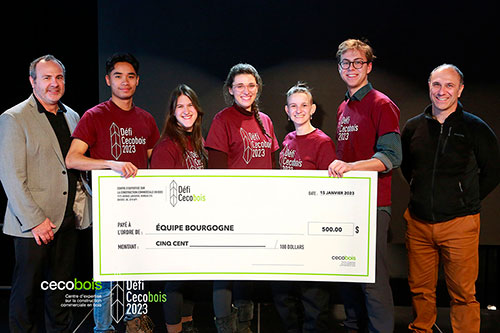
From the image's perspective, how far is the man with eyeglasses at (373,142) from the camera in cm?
236

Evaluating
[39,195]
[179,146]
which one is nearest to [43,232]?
[39,195]

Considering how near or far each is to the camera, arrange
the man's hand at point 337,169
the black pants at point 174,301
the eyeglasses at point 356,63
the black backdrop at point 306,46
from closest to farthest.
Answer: the man's hand at point 337,169, the eyeglasses at point 356,63, the black pants at point 174,301, the black backdrop at point 306,46

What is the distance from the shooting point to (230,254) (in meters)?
2.31

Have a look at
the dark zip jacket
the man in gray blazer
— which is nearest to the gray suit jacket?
the man in gray blazer

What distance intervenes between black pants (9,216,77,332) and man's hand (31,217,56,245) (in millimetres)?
44

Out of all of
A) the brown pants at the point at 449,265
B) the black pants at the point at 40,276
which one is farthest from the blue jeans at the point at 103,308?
the brown pants at the point at 449,265

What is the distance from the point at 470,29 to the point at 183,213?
9.07 ft

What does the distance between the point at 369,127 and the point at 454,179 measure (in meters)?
0.72

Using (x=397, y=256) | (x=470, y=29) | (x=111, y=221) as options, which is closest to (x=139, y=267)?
(x=111, y=221)

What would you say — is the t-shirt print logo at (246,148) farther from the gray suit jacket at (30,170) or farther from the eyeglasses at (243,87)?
the gray suit jacket at (30,170)

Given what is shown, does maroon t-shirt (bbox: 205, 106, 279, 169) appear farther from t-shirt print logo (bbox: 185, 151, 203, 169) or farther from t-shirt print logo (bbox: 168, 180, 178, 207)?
t-shirt print logo (bbox: 168, 180, 178, 207)

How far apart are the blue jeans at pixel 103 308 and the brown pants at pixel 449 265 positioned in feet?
6.85

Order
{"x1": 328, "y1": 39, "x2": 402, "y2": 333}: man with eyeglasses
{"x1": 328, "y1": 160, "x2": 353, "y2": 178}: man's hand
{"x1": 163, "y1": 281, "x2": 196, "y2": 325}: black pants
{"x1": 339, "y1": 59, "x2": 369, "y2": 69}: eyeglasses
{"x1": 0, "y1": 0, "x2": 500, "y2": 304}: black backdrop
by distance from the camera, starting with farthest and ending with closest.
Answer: {"x1": 0, "y1": 0, "x2": 500, "y2": 304}: black backdrop → {"x1": 163, "y1": 281, "x2": 196, "y2": 325}: black pants → {"x1": 339, "y1": 59, "x2": 369, "y2": 69}: eyeglasses → {"x1": 328, "y1": 39, "x2": 402, "y2": 333}: man with eyeglasses → {"x1": 328, "y1": 160, "x2": 353, "y2": 178}: man's hand

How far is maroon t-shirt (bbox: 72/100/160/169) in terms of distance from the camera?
2.52m
